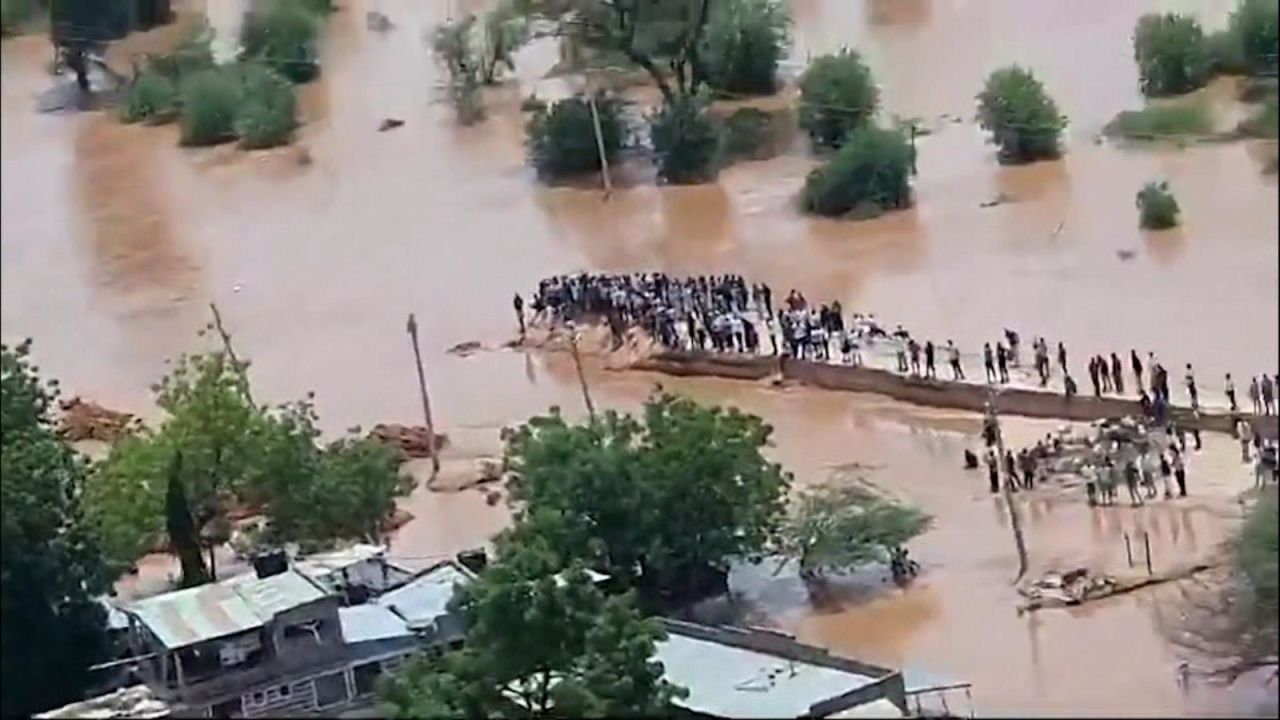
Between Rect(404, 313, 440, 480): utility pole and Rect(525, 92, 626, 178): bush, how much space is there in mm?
3354

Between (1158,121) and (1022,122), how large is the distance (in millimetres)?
1023

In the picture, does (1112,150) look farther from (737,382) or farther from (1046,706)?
(1046,706)

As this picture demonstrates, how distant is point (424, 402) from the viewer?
14.7 meters

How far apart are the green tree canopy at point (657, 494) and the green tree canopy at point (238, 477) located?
958 mm

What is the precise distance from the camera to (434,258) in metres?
18.3

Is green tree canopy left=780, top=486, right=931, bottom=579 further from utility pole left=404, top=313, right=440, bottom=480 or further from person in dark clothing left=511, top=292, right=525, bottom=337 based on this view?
person in dark clothing left=511, top=292, right=525, bottom=337

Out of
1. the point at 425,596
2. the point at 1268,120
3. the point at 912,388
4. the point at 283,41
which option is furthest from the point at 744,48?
the point at 1268,120

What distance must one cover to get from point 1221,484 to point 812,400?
10.7 ft

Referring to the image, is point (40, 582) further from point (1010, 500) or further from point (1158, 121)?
point (1158, 121)

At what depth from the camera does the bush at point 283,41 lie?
22.3 meters

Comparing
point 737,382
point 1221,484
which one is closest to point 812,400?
point 737,382

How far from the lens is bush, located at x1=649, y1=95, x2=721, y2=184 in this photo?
19.4 m

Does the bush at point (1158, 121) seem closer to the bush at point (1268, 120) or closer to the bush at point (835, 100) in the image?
the bush at point (835, 100)

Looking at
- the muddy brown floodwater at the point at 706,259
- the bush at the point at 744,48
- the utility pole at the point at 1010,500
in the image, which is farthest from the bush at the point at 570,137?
the utility pole at the point at 1010,500
